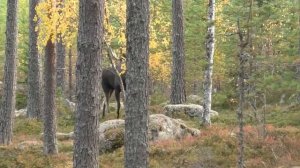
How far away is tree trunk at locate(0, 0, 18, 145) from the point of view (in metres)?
16.1

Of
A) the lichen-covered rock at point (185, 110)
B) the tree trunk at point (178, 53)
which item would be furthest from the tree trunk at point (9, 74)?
the tree trunk at point (178, 53)

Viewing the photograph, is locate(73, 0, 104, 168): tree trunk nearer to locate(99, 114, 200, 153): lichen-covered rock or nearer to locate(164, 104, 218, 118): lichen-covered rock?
locate(99, 114, 200, 153): lichen-covered rock

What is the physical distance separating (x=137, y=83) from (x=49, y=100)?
545cm

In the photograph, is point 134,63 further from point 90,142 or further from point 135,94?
point 90,142

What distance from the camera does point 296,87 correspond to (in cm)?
1017

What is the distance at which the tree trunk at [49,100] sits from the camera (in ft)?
41.8

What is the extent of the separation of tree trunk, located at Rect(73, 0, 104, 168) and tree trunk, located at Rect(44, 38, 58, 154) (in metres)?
4.36

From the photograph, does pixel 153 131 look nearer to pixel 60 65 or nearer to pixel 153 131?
pixel 153 131

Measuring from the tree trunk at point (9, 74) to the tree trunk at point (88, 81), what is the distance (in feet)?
27.2

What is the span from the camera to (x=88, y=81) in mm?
8445

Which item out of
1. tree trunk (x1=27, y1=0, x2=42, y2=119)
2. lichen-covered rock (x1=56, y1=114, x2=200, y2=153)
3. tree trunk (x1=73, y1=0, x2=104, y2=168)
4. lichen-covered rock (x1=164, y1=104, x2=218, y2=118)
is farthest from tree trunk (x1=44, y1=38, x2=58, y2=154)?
tree trunk (x1=27, y1=0, x2=42, y2=119)

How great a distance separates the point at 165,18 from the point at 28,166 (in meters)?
25.9

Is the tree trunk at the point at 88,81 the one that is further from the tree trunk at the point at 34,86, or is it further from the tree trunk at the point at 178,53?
the tree trunk at the point at 34,86

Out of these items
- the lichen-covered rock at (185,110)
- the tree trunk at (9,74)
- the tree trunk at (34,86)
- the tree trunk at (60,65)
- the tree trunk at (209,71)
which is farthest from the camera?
the tree trunk at (60,65)
